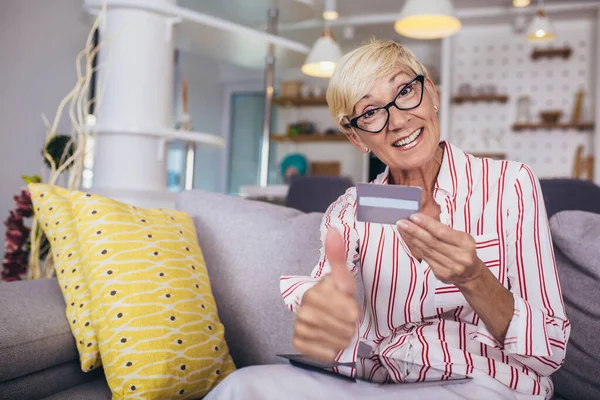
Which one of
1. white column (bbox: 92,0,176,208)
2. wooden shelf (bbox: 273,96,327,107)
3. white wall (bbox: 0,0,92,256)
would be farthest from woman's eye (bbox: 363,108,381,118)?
wooden shelf (bbox: 273,96,327,107)

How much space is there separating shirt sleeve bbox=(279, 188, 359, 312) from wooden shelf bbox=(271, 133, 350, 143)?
5388mm

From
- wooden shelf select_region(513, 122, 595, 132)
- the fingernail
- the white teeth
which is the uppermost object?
wooden shelf select_region(513, 122, 595, 132)

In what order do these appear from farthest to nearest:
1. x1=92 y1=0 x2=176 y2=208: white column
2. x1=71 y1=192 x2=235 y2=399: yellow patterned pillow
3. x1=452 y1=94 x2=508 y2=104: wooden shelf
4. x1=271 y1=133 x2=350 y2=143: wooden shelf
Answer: x1=271 y1=133 x2=350 y2=143: wooden shelf → x1=452 y1=94 x2=508 y2=104: wooden shelf → x1=92 y1=0 x2=176 y2=208: white column → x1=71 y1=192 x2=235 y2=399: yellow patterned pillow

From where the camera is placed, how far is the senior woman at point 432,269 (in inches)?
35.3

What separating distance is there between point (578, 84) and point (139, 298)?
5.98m

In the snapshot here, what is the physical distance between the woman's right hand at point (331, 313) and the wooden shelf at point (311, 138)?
592cm

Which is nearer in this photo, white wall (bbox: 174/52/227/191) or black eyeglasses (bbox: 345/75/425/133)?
black eyeglasses (bbox: 345/75/425/133)

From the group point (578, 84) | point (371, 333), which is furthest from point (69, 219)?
point (578, 84)

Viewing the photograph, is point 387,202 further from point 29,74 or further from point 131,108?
point 29,74

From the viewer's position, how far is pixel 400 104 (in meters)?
1.14

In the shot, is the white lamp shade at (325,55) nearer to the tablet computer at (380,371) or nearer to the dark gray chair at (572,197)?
the dark gray chair at (572,197)

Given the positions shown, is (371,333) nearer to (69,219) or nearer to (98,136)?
(69,219)

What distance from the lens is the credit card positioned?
0.77m

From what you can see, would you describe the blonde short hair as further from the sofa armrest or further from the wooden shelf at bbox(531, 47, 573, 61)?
the wooden shelf at bbox(531, 47, 573, 61)
